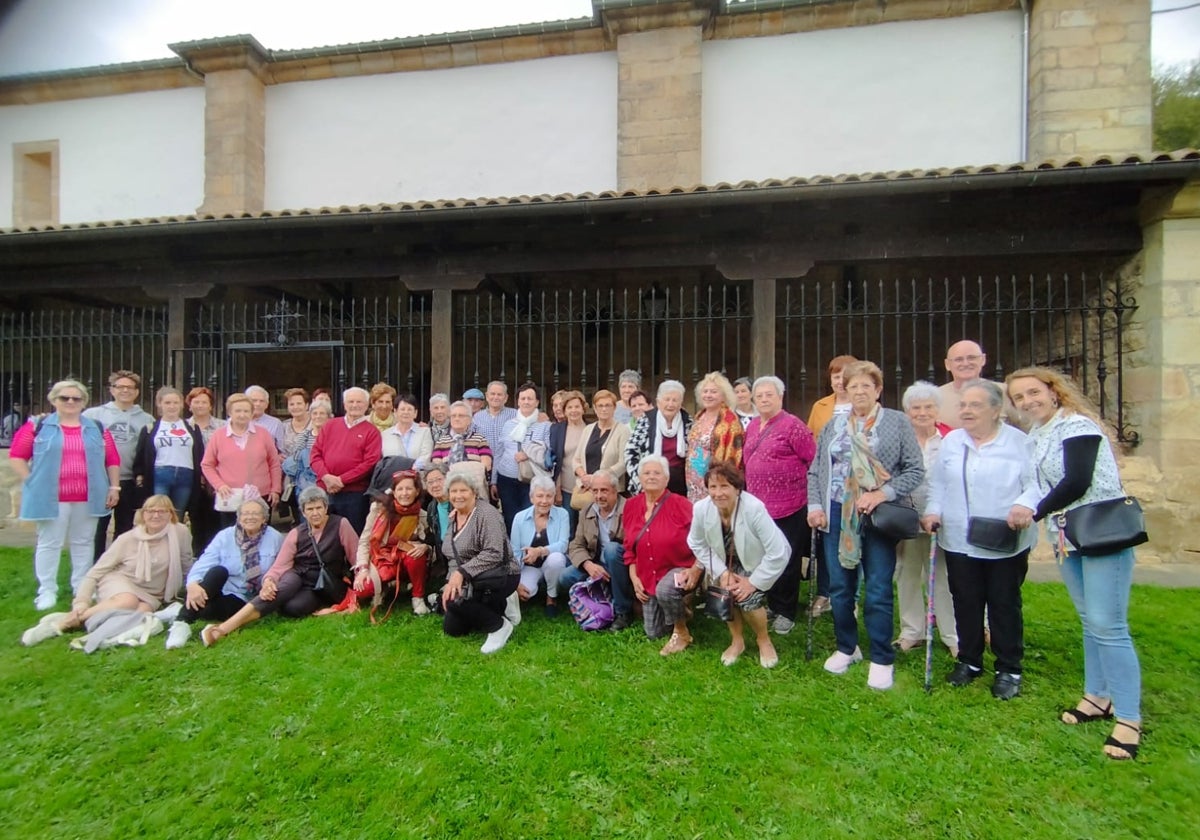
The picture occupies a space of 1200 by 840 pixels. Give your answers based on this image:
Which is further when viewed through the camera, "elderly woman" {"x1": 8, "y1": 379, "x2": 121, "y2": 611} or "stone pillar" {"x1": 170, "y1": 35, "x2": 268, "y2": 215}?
"stone pillar" {"x1": 170, "y1": 35, "x2": 268, "y2": 215}

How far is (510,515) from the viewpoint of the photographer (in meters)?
5.32

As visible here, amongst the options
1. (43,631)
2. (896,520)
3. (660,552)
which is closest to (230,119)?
(43,631)

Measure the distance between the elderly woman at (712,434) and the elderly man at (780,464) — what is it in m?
0.13

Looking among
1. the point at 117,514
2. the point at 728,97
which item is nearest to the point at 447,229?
the point at 117,514

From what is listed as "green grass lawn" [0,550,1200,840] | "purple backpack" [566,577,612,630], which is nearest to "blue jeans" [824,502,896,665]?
"green grass lawn" [0,550,1200,840]

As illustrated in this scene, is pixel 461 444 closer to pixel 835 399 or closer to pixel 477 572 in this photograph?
pixel 477 572

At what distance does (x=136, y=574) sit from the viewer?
4.34m

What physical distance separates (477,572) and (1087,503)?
3089 mm

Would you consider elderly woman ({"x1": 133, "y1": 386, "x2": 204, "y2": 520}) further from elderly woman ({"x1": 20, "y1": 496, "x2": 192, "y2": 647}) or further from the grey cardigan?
the grey cardigan

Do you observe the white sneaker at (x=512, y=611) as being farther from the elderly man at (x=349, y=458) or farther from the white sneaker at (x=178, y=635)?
the white sneaker at (x=178, y=635)

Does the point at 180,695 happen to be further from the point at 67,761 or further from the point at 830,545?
the point at 830,545

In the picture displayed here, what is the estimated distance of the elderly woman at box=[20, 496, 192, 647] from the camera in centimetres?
420

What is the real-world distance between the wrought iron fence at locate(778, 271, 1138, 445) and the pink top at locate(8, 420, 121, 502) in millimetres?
5805

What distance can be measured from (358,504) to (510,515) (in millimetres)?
1189
